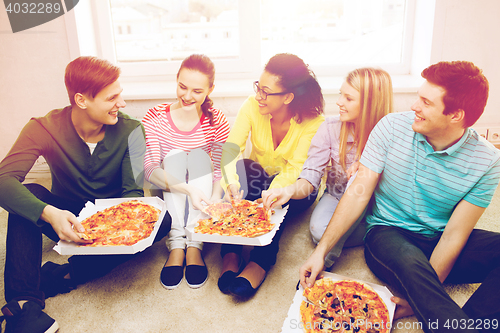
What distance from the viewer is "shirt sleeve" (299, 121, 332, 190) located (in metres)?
1.69

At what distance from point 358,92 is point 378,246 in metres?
0.72

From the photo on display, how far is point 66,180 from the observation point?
1640mm

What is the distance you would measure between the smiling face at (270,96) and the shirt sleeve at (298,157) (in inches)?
7.4

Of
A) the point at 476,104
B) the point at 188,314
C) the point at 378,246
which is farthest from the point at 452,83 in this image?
the point at 188,314

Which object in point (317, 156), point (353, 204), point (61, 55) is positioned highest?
point (61, 55)

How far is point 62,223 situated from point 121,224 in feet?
0.81

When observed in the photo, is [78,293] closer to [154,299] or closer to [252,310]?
[154,299]

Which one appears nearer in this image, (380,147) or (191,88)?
(380,147)

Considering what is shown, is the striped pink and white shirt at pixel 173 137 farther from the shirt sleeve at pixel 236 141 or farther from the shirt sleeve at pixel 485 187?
the shirt sleeve at pixel 485 187

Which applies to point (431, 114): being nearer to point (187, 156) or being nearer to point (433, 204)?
point (433, 204)

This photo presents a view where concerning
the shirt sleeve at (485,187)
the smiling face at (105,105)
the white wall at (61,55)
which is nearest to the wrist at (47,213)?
the smiling face at (105,105)

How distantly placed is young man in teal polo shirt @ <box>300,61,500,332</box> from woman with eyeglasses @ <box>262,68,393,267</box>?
177 mm

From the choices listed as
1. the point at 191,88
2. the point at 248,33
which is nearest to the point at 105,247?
the point at 191,88

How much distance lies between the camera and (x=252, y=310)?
1.39 meters
